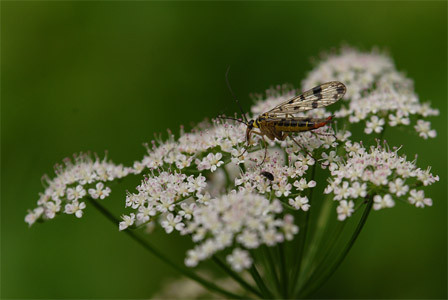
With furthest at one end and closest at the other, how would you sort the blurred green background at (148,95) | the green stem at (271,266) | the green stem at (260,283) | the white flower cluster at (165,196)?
the blurred green background at (148,95)
the green stem at (271,266)
the white flower cluster at (165,196)
the green stem at (260,283)

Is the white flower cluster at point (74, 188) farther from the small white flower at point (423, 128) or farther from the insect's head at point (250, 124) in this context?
the small white flower at point (423, 128)

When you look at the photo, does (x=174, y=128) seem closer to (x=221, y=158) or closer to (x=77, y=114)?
(x=77, y=114)

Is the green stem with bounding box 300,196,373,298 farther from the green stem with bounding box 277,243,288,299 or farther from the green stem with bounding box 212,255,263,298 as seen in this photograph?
the green stem with bounding box 212,255,263,298

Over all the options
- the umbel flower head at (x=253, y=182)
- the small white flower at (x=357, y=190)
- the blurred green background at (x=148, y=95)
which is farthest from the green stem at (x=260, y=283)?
the blurred green background at (x=148, y=95)

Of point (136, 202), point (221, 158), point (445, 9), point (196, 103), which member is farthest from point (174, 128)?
point (445, 9)

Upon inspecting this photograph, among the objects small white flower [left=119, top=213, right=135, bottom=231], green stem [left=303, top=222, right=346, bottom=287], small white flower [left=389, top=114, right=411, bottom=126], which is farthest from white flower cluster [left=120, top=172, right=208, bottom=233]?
small white flower [left=389, top=114, right=411, bottom=126]

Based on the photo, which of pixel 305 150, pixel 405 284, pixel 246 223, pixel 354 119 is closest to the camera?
pixel 246 223

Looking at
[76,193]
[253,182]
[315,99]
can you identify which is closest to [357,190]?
[253,182]
